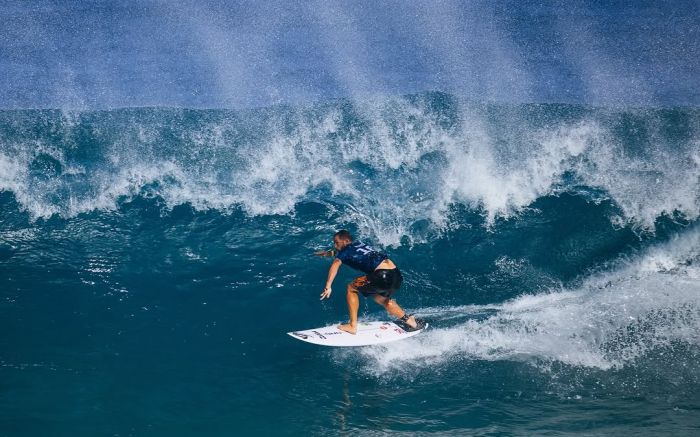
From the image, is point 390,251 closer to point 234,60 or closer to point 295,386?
point 295,386

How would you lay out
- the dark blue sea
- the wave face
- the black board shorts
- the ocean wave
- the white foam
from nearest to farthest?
the wave face → the dark blue sea → the white foam → the black board shorts → the ocean wave

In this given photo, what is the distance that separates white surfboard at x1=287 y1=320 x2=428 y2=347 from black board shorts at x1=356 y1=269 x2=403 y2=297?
1.54ft

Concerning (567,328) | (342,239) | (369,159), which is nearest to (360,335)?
(342,239)

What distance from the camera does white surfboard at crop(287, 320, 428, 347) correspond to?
25.6 ft

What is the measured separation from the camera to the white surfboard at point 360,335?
7816mm

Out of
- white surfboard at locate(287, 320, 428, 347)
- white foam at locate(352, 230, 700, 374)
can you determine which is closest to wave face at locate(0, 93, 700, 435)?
white foam at locate(352, 230, 700, 374)

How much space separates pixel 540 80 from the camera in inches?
558

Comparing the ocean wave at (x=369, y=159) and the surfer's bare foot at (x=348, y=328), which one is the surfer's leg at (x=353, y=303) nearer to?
the surfer's bare foot at (x=348, y=328)

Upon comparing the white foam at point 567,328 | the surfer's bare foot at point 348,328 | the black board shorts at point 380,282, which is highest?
the black board shorts at point 380,282

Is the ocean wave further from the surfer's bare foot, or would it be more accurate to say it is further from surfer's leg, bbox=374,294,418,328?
the surfer's bare foot

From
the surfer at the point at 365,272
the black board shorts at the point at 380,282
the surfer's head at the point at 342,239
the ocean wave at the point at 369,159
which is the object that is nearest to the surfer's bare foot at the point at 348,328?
the surfer at the point at 365,272

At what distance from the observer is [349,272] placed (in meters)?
9.66

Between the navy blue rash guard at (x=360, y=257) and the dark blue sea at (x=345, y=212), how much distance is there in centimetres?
99

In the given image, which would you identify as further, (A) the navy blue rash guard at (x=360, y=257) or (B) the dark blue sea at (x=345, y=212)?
(A) the navy blue rash guard at (x=360, y=257)
